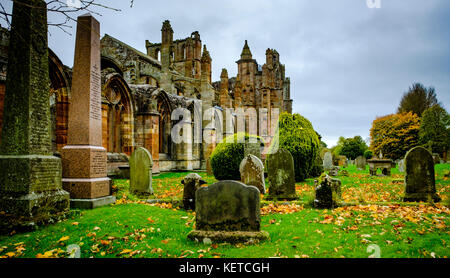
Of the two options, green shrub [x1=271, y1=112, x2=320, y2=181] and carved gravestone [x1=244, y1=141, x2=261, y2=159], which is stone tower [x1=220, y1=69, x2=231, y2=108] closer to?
green shrub [x1=271, y1=112, x2=320, y2=181]

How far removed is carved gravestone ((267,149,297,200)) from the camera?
283 inches

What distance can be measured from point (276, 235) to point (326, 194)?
238 centimetres

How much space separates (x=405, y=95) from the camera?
43.8 meters

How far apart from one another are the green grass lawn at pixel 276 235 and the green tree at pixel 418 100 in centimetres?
4363

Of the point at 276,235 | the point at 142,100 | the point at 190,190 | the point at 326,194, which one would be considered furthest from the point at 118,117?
the point at 276,235

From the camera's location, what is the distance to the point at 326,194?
5.96 meters

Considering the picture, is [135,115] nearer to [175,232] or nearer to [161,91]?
[161,91]

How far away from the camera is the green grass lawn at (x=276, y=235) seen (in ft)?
11.3

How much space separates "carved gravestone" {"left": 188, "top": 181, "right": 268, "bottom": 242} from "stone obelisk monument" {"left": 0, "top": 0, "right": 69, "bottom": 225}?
3.00 metres

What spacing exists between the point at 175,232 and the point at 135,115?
1103 centimetres

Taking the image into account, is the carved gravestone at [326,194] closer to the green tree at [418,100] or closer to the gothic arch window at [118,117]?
the gothic arch window at [118,117]

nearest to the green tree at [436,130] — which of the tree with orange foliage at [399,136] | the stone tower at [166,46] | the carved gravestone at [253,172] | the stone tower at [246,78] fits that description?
the tree with orange foliage at [399,136]

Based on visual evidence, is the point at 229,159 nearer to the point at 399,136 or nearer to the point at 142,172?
the point at 142,172

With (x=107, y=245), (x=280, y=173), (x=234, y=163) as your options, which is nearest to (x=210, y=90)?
(x=234, y=163)
